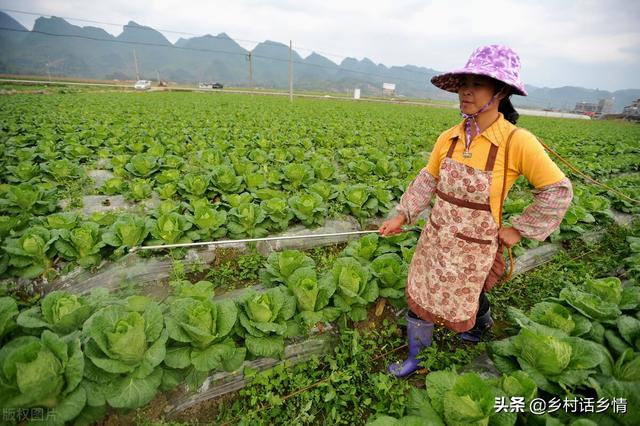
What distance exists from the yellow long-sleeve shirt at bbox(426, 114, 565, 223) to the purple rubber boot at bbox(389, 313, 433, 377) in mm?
999

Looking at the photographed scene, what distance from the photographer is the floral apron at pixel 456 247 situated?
1.90 metres

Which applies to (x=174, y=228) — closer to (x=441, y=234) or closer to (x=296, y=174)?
(x=296, y=174)

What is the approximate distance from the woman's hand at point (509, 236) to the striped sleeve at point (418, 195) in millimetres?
524

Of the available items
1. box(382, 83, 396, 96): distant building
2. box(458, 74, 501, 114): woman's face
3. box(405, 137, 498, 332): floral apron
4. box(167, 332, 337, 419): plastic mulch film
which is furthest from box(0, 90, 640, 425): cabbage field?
box(382, 83, 396, 96): distant building

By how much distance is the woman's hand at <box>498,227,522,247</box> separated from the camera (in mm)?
1932

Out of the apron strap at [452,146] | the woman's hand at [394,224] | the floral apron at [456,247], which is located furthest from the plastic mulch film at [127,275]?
the apron strap at [452,146]

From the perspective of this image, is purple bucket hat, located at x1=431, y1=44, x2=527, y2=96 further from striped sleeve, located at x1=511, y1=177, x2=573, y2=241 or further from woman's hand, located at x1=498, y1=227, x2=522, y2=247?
woman's hand, located at x1=498, y1=227, x2=522, y2=247

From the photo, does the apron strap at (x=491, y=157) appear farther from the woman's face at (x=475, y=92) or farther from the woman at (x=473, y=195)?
the woman's face at (x=475, y=92)

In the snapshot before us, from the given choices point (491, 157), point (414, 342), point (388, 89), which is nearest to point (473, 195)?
point (491, 157)

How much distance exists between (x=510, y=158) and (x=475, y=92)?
0.43 m

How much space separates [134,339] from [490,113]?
2.44m

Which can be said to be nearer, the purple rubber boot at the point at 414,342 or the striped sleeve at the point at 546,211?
the striped sleeve at the point at 546,211

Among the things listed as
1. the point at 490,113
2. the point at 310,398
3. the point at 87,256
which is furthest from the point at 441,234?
the point at 87,256

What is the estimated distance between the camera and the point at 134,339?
1768mm
